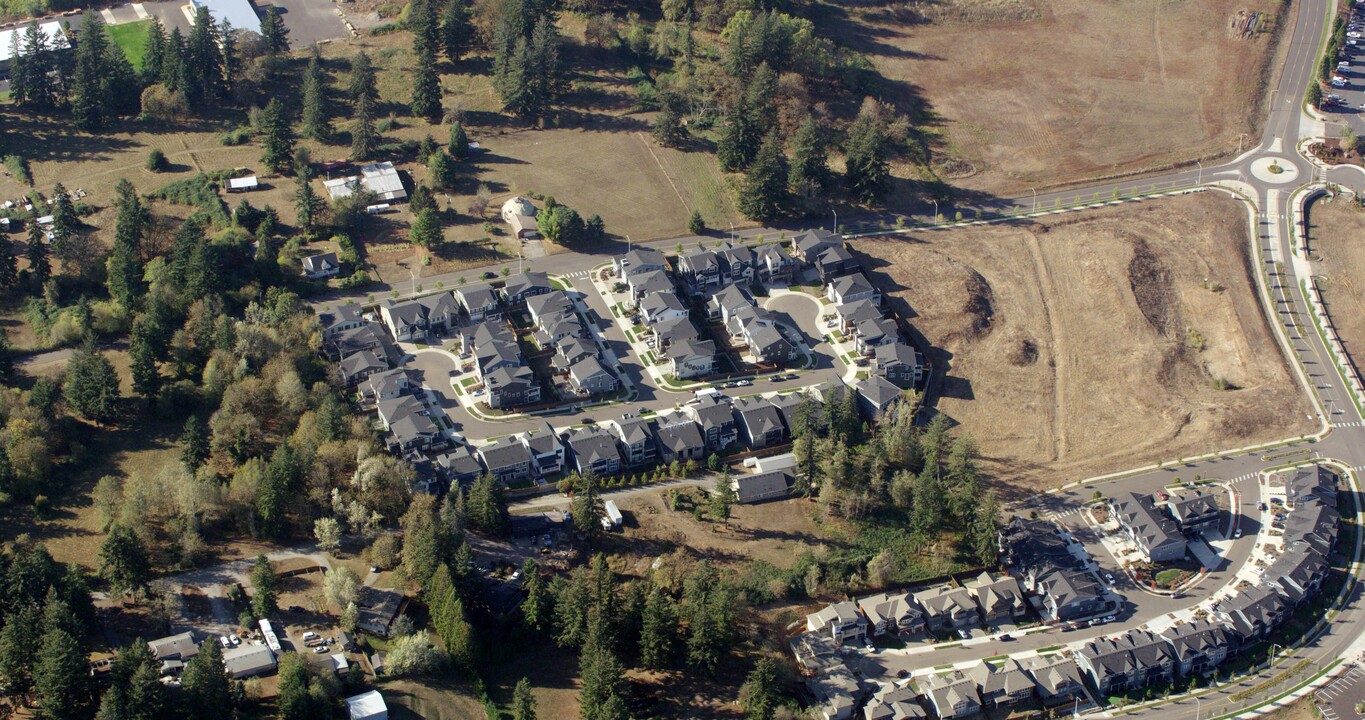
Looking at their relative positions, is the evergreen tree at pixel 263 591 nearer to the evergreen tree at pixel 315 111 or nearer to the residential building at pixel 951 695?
the residential building at pixel 951 695

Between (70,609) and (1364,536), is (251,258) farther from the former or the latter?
(1364,536)

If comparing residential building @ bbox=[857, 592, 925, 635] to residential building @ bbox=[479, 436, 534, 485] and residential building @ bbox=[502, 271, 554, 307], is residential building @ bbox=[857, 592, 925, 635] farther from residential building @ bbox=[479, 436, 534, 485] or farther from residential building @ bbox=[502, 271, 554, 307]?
residential building @ bbox=[502, 271, 554, 307]

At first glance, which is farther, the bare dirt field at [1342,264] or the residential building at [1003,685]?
the bare dirt field at [1342,264]

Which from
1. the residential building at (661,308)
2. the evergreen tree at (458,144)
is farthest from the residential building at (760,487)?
the evergreen tree at (458,144)

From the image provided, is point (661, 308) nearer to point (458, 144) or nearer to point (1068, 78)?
point (458, 144)

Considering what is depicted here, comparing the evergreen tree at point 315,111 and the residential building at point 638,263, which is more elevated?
the evergreen tree at point 315,111

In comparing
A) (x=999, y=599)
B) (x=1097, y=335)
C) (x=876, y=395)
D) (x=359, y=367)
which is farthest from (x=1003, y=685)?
(x=359, y=367)
